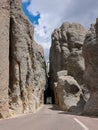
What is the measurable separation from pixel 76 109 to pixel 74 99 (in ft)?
9.17

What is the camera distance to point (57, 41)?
206 feet

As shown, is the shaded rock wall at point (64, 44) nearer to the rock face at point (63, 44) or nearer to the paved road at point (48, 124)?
the rock face at point (63, 44)

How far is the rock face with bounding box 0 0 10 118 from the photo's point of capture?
71.1 feet

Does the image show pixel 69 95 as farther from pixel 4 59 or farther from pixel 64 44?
pixel 64 44

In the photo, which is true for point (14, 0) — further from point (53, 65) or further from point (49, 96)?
point (49, 96)

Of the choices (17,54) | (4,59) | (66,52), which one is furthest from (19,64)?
(66,52)

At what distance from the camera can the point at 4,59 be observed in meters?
22.7

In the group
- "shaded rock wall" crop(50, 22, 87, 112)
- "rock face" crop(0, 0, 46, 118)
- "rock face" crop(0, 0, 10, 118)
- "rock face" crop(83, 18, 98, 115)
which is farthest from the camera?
"shaded rock wall" crop(50, 22, 87, 112)

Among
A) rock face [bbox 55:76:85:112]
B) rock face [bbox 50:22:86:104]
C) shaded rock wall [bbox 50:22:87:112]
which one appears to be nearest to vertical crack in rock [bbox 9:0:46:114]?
rock face [bbox 55:76:85:112]

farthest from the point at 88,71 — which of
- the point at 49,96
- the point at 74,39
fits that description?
the point at 49,96

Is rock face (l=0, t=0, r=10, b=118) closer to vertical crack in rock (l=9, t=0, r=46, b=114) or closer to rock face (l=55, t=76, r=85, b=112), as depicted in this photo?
vertical crack in rock (l=9, t=0, r=46, b=114)

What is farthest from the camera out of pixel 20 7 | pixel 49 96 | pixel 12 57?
pixel 49 96

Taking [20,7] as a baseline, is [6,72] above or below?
below

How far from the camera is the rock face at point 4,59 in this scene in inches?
853
